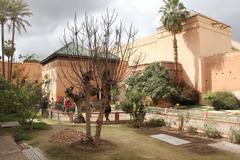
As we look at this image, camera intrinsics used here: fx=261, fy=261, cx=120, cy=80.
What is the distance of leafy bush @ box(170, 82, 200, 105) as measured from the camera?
26.5 m

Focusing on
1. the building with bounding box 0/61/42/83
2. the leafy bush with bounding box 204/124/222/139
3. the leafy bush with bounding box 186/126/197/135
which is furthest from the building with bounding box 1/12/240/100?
the leafy bush with bounding box 204/124/222/139

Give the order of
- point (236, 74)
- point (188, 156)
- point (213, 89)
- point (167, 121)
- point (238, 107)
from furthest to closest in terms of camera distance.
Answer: point (213, 89) → point (236, 74) → point (238, 107) → point (167, 121) → point (188, 156)

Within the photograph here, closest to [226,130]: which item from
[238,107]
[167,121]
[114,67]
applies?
[167,121]

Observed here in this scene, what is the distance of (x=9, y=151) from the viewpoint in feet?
27.3

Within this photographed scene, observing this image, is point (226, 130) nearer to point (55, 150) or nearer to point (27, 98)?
point (55, 150)

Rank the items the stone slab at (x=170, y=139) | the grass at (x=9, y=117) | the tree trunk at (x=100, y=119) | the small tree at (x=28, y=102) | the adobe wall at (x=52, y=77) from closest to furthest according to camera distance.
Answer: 1. the tree trunk at (x=100, y=119)
2. the stone slab at (x=170, y=139)
3. the small tree at (x=28, y=102)
4. the grass at (x=9, y=117)
5. the adobe wall at (x=52, y=77)

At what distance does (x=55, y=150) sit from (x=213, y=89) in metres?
21.9

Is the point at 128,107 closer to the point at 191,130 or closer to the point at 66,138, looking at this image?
the point at 191,130

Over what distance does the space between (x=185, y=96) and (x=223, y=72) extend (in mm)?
4413

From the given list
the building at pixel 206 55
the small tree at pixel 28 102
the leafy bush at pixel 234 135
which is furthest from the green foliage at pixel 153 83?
the leafy bush at pixel 234 135

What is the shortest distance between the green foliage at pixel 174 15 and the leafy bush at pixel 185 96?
6427 millimetres

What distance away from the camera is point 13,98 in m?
12.1

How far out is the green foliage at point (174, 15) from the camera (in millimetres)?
28125

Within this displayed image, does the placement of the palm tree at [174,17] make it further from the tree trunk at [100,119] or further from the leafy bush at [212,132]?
the tree trunk at [100,119]
